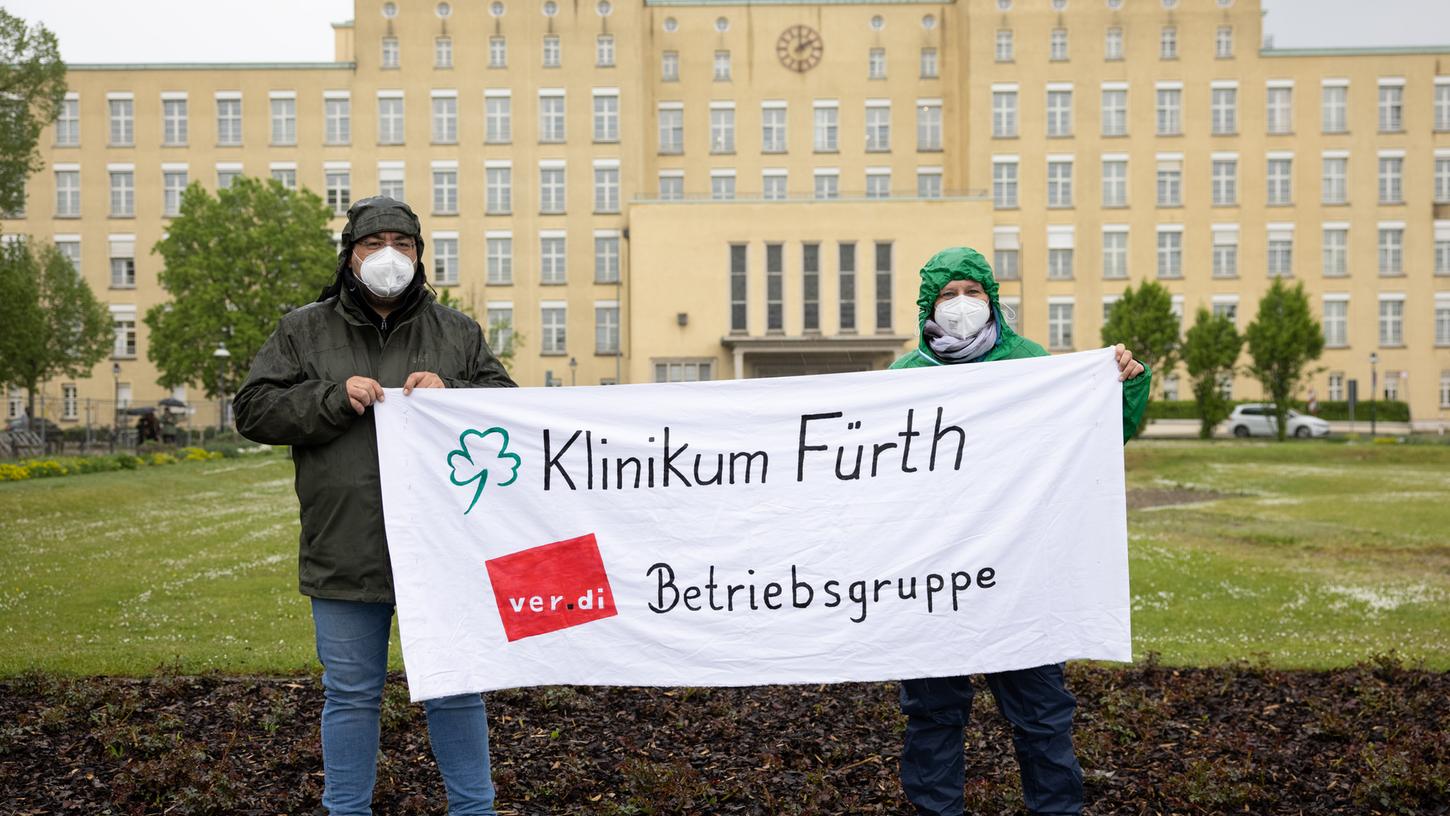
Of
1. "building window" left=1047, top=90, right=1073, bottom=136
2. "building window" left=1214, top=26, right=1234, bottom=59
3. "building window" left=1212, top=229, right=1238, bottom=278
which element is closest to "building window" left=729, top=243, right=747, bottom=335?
"building window" left=1047, top=90, right=1073, bottom=136

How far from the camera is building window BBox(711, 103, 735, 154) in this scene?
6581 centimetres

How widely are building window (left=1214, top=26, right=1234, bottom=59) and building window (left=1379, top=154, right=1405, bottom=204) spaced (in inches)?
363

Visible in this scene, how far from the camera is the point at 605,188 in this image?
2493 inches

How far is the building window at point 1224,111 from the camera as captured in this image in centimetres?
6269

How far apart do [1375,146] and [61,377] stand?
65626 mm

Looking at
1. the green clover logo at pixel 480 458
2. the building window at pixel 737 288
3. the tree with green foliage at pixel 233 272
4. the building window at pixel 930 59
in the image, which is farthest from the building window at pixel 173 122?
the green clover logo at pixel 480 458

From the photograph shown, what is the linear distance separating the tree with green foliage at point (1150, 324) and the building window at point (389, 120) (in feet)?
117

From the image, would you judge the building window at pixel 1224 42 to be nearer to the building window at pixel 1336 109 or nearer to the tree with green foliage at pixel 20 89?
the building window at pixel 1336 109

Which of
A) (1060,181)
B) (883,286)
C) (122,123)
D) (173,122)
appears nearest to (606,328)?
(883,286)

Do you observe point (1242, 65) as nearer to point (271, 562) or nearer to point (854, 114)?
point (854, 114)

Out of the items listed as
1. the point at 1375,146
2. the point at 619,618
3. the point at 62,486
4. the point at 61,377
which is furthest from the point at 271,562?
the point at 1375,146

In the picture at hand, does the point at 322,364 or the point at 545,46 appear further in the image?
the point at 545,46

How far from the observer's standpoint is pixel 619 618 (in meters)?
4.37

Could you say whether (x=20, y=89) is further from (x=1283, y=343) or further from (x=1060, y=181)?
(x=1060, y=181)
